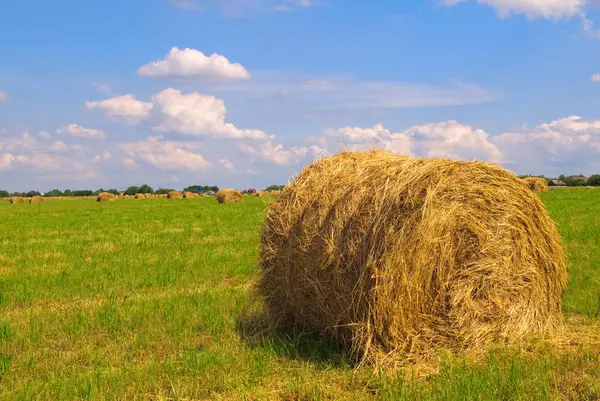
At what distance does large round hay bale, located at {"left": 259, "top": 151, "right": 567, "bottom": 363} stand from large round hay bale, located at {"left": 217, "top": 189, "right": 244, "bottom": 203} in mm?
31402

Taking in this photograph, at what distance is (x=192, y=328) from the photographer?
7.55 metres

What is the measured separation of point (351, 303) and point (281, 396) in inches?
56.5

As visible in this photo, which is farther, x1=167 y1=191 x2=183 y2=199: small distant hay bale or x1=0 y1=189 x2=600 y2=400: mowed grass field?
x1=167 y1=191 x2=183 y2=199: small distant hay bale

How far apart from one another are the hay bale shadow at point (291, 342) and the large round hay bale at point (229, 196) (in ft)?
101

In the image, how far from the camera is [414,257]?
6.08m

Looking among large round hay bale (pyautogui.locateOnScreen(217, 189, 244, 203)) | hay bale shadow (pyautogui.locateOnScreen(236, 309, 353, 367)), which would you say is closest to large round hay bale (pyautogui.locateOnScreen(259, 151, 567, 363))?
hay bale shadow (pyautogui.locateOnScreen(236, 309, 353, 367))

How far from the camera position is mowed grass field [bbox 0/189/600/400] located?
17.7 ft

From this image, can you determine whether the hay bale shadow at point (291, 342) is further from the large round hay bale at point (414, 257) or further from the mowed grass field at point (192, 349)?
the large round hay bale at point (414, 257)

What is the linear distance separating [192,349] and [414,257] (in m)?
2.85

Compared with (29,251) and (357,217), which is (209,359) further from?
(29,251)

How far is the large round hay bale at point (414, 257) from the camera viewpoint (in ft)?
20.0

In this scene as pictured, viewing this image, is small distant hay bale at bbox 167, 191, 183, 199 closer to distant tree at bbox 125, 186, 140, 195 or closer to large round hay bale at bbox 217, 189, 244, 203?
large round hay bale at bbox 217, 189, 244, 203

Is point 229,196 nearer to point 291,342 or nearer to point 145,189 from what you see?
point 291,342

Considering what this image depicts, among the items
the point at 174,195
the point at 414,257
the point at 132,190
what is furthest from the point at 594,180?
the point at 414,257
